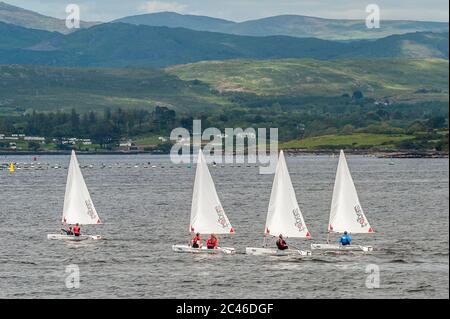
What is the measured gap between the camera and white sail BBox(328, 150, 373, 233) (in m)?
104

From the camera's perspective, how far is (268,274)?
88.4m

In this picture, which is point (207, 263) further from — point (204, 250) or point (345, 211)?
point (345, 211)

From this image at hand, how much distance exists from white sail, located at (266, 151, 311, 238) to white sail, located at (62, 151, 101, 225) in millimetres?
26466

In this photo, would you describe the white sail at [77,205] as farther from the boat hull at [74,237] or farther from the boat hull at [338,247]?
the boat hull at [338,247]

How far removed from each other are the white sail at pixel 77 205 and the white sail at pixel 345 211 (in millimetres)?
27935

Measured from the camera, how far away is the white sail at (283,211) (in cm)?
9812

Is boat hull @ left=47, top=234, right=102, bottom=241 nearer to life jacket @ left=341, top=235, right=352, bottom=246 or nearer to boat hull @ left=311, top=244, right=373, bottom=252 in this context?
boat hull @ left=311, top=244, right=373, bottom=252

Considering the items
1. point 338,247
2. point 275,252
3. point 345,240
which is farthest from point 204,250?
point 345,240

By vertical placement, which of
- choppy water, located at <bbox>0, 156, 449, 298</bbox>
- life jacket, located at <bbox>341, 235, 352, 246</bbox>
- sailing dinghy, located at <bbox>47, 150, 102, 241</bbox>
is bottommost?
choppy water, located at <bbox>0, 156, 449, 298</bbox>

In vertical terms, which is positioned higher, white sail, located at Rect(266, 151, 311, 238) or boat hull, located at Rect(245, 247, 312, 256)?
white sail, located at Rect(266, 151, 311, 238)

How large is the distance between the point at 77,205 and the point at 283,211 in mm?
29369

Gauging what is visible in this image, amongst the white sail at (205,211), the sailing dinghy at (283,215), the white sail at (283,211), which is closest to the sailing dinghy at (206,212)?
the white sail at (205,211)

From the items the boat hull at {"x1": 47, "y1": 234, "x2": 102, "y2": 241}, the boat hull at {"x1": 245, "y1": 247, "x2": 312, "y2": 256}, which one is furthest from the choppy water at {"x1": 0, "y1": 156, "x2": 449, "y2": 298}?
the boat hull at {"x1": 47, "y1": 234, "x2": 102, "y2": 241}
